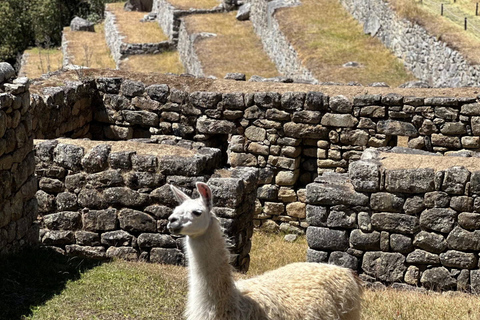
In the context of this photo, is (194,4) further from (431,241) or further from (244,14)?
(431,241)

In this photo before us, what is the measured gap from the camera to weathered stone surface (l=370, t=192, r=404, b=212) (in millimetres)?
11648

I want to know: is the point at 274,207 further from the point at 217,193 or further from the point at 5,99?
the point at 5,99

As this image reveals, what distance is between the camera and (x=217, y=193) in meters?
11.8

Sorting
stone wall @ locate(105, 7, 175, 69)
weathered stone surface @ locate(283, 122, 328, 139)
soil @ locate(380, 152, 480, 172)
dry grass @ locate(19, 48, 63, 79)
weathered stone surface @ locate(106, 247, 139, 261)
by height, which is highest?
soil @ locate(380, 152, 480, 172)

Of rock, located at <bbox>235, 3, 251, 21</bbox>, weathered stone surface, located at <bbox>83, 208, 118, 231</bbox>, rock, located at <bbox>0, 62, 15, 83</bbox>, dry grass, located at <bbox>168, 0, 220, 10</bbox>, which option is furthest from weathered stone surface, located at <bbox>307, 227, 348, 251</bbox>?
dry grass, located at <bbox>168, 0, 220, 10</bbox>

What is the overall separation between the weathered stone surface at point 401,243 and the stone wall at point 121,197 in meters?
2.02

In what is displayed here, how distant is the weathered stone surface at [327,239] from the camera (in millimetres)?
11930

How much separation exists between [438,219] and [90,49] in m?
34.9

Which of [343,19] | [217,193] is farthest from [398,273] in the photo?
[343,19]

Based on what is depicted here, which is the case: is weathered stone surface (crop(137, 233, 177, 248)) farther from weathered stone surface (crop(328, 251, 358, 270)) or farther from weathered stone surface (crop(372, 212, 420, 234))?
weathered stone surface (crop(372, 212, 420, 234))

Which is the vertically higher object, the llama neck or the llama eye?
the llama eye

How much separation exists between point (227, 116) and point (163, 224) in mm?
4962

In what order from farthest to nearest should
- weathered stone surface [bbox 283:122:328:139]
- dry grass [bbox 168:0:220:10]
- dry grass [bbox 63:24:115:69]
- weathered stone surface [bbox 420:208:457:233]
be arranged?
1. dry grass [bbox 168:0:220:10]
2. dry grass [bbox 63:24:115:69]
3. weathered stone surface [bbox 283:122:328:139]
4. weathered stone surface [bbox 420:208:457:233]

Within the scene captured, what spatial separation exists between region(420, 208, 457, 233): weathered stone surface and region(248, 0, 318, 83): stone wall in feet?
55.1
